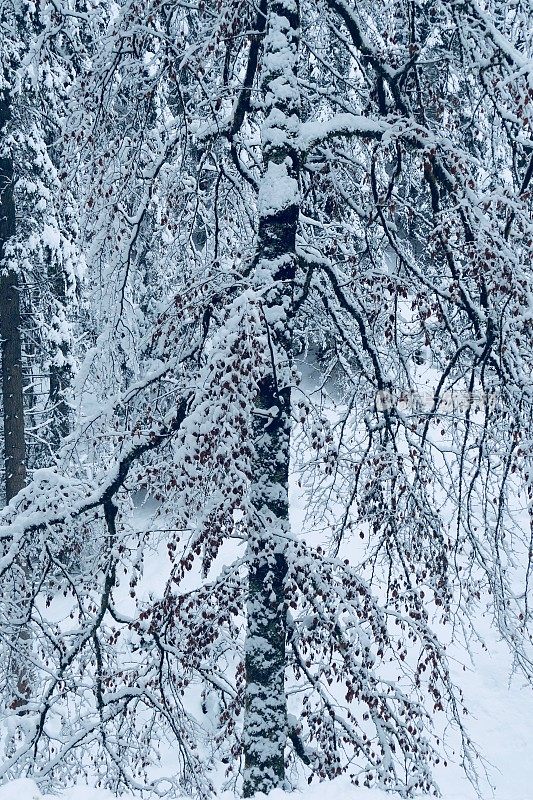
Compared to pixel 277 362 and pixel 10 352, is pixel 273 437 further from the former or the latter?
pixel 10 352

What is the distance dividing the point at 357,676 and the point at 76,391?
2857 mm

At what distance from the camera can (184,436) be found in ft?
13.1

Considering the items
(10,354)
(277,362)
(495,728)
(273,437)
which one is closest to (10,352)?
(10,354)

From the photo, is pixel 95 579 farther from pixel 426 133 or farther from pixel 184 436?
pixel 426 133

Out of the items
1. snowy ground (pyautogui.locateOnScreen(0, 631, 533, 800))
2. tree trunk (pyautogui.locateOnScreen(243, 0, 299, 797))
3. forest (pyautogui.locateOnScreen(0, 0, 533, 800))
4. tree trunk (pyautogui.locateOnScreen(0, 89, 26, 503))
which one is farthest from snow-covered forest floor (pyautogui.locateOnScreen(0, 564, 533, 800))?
tree trunk (pyautogui.locateOnScreen(0, 89, 26, 503))

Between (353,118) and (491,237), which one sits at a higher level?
(353,118)

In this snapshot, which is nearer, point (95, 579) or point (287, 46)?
point (287, 46)

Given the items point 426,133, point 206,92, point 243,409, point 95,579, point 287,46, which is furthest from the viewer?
point 95,579

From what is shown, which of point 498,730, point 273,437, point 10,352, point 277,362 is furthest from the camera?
point 498,730

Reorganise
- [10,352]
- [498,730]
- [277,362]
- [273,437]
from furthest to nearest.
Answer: [498,730] < [10,352] < [273,437] < [277,362]

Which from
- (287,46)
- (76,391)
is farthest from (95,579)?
(287,46)

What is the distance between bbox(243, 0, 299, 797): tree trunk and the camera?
15.4 feet

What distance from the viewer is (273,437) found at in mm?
4922

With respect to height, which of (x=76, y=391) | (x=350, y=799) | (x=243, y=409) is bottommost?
(x=350, y=799)
